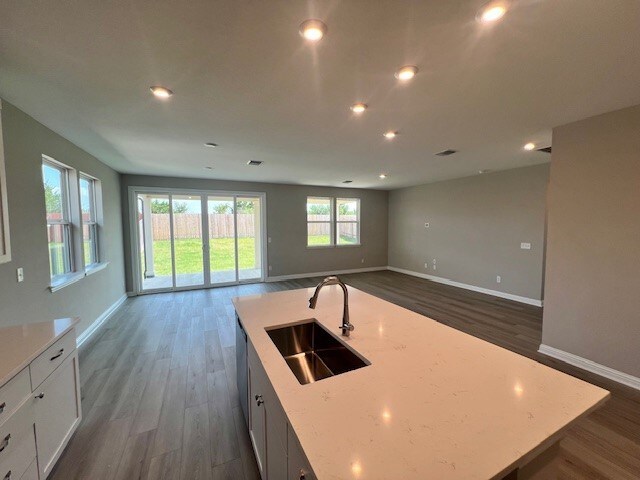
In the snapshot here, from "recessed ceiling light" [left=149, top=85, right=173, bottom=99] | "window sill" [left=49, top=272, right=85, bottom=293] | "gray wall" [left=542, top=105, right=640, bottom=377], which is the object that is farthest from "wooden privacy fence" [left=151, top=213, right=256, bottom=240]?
"gray wall" [left=542, top=105, right=640, bottom=377]

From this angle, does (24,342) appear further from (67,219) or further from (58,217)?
(67,219)

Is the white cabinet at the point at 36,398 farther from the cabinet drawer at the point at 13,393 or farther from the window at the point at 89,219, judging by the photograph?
the window at the point at 89,219

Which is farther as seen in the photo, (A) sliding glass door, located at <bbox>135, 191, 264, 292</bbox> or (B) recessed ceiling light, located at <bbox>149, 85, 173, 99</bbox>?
(A) sliding glass door, located at <bbox>135, 191, 264, 292</bbox>

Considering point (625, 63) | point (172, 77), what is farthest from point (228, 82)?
point (625, 63)

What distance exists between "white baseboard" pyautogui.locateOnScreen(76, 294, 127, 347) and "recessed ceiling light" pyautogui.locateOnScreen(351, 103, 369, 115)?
4.11m

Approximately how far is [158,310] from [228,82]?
4.13 metres

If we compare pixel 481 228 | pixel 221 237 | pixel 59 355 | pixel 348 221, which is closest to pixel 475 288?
pixel 481 228

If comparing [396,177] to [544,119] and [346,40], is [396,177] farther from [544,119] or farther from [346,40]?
[346,40]

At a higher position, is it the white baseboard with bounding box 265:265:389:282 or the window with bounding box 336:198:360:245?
the window with bounding box 336:198:360:245

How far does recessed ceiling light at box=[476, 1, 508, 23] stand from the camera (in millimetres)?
1187

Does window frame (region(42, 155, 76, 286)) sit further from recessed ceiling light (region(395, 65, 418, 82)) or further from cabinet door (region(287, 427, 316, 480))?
recessed ceiling light (region(395, 65, 418, 82))

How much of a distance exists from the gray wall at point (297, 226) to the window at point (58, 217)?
212 centimetres

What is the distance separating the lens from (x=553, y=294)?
2.83 m

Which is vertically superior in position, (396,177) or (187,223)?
(396,177)
